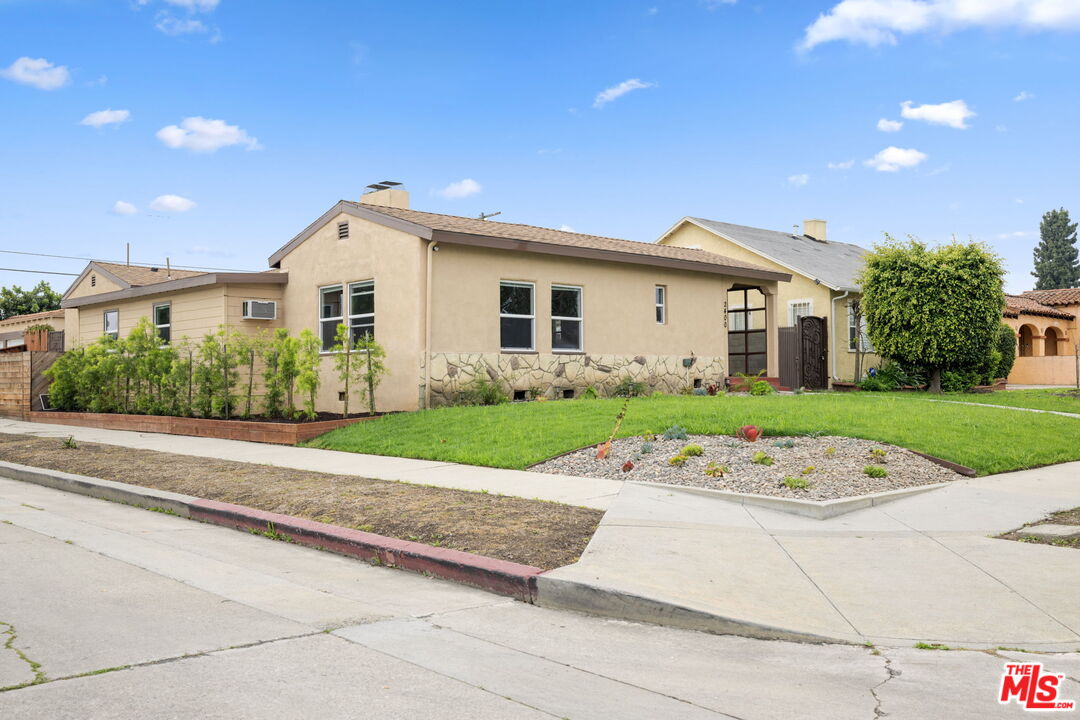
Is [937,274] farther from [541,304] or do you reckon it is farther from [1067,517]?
[1067,517]

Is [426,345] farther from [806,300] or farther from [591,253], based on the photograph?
[806,300]

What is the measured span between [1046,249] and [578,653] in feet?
283

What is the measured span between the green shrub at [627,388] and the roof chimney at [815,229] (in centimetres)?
1952

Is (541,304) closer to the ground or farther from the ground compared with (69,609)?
farther from the ground

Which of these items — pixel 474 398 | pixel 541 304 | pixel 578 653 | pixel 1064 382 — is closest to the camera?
pixel 578 653

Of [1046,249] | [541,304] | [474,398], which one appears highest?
[1046,249]

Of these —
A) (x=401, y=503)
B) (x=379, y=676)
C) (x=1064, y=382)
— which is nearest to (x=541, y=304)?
(x=401, y=503)

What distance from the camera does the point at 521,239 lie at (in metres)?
18.3

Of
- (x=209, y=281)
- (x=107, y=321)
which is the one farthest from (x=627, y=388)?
(x=107, y=321)

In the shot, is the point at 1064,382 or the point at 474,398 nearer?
the point at 474,398

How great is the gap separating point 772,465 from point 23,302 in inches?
1847

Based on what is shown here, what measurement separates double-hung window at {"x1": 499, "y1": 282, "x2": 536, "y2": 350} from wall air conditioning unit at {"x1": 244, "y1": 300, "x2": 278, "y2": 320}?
5502mm

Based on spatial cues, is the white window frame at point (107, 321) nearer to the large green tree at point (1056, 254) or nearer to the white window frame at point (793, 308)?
the white window frame at point (793, 308)

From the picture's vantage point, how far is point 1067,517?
8.59 metres
